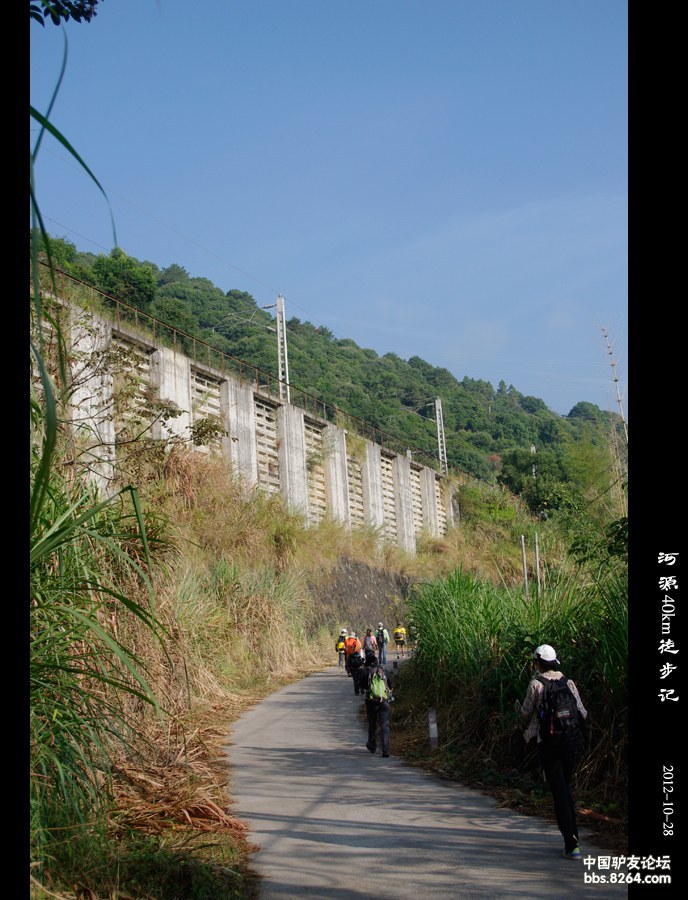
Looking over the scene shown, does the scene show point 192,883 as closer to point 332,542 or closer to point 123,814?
point 123,814

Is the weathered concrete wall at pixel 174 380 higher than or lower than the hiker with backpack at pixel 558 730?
higher

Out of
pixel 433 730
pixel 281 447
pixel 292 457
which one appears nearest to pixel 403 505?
pixel 292 457

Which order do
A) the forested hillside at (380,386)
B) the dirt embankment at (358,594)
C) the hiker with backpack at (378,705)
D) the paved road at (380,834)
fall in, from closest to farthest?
the paved road at (380,834), the hiker with backpack at (378,705), the dirt embankment at (358,594), the forested hillside at (380,386)

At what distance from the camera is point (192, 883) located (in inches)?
203

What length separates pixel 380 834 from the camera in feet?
21.4

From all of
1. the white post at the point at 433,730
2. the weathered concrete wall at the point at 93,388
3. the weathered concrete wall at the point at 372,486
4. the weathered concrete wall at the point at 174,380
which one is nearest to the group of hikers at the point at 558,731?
the white post at the point at 433,730

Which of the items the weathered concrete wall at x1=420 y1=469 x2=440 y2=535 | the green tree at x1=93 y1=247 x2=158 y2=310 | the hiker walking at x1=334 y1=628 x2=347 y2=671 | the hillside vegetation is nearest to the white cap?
the hillside vegetation

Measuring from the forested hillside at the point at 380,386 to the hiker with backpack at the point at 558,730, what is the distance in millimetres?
19247

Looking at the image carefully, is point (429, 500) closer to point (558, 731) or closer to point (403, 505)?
point (403, 505)

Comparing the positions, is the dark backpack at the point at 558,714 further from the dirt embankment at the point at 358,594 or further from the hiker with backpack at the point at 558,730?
the dirt embankment at the point at 358,594

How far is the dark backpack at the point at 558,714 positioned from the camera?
6.18 meters

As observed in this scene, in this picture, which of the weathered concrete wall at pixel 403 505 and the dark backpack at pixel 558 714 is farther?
the weathered concrete wall at pixel 403 505

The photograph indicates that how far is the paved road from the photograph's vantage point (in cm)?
527

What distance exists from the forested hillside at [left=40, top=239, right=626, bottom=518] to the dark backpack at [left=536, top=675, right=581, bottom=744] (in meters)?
19.3
